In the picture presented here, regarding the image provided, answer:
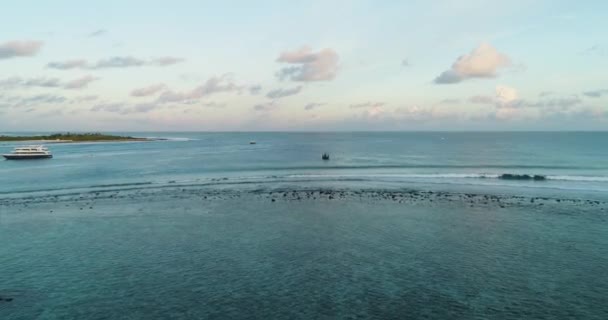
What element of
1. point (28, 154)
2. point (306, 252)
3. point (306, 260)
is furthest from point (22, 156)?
point (306, 260)

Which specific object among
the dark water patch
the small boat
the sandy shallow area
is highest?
the small boat

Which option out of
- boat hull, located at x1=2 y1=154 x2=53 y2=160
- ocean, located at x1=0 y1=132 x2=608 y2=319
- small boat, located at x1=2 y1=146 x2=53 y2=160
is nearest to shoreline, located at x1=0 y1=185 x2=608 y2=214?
ocean, located at x1=0 y1=132 x2=608 y2=319

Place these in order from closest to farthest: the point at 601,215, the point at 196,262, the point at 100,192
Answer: the point at 196,262, the point at 601,215, the point at 100,192

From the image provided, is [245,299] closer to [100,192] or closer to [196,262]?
[196,262]

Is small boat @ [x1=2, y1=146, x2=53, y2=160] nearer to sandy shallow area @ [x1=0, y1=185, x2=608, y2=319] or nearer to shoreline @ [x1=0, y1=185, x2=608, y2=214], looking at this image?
shoreline @ [x1=0, y1=185, x2=608, y2=214]

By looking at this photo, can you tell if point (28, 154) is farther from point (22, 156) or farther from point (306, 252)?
point (306, 252)

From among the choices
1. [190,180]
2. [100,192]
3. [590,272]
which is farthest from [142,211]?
[590,272]

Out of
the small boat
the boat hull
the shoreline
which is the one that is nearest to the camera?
the shoreline

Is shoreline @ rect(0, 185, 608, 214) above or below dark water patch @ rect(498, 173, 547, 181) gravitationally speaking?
below
